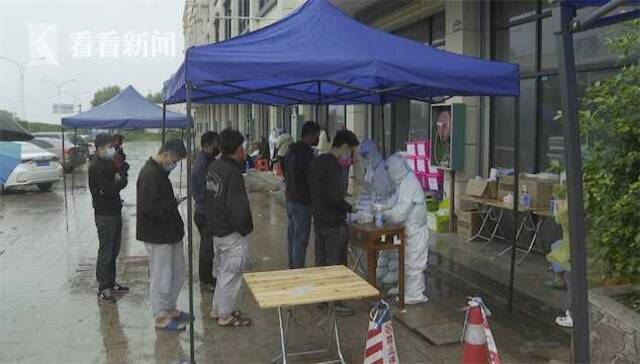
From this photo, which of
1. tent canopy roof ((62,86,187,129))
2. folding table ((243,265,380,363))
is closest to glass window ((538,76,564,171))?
folding table ((243,265,380,363))

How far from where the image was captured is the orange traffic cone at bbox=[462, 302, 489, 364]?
393 centimetres

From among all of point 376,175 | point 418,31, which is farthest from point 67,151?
point 376,175

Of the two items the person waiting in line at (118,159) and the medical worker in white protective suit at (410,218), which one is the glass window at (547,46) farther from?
the person waiting in line at (118,159)

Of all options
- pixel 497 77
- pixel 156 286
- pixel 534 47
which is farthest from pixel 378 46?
pixel 534 47

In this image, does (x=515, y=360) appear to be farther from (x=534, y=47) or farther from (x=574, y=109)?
(x=534, y=47)

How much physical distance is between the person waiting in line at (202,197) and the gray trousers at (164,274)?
1.15 m

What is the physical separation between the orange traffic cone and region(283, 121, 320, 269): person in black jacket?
9.54ft

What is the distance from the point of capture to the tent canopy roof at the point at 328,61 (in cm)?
484

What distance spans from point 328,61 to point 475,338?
2.46 metres

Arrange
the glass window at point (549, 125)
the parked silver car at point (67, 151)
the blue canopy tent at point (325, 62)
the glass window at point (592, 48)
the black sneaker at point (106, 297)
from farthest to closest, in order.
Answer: the parked silver car at point (67, 151)
the glass window at point (549, 125)
the glass window at point (592, 48)
the black sneaker at point (106, 297)
the blue canopy tent at point (325, 62)

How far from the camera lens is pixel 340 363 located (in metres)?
4.69

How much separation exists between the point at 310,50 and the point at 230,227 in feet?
5.48

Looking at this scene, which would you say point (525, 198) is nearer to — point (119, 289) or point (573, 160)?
point (573, 160)

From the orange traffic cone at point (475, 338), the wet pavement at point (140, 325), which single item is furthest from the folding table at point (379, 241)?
the orange traffic cone at point (475, 338)
